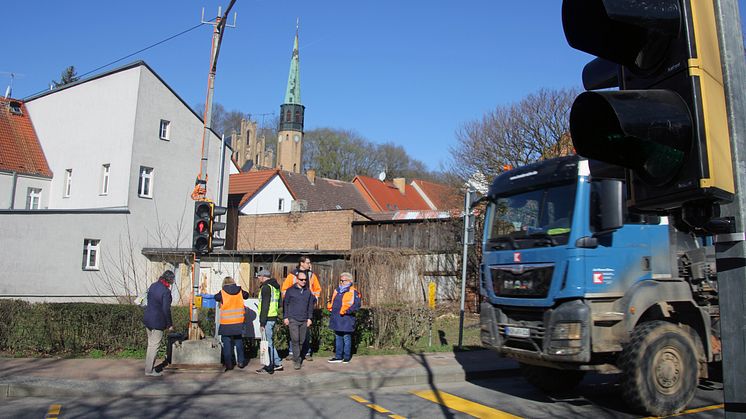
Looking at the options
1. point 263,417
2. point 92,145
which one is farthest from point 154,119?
point 263,417

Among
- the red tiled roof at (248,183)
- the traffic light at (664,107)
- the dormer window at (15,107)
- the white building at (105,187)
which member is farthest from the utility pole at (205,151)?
the red tiled roof at (248,183)

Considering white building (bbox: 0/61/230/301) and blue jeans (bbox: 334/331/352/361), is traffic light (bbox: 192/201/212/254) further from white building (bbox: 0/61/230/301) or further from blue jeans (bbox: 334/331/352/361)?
white building (bbox: 0/61/230/301)

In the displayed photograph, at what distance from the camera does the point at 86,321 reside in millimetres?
11906

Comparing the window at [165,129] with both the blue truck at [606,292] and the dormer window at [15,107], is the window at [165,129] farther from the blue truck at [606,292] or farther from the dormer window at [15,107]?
the blue truck at [606,292]

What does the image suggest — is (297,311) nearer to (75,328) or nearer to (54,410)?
(54,410)

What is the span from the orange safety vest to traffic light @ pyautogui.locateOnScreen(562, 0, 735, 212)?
29.5ft

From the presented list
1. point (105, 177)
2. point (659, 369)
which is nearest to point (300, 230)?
point (105, 177)

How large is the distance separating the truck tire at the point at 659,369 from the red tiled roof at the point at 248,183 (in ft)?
131

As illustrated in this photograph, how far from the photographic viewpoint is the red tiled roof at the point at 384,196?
2203 inches

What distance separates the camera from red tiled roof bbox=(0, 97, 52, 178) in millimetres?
32469

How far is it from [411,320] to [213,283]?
17.6m

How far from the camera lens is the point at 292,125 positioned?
260 ft

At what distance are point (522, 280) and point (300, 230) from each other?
29.1 metres

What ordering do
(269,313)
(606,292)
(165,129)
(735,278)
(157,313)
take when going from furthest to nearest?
1. (165,129)
2. (269,313)
3. (157,313)
4. (606,292)
5. (735,278)
